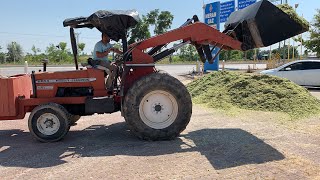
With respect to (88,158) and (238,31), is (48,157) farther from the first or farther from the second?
(238,31)

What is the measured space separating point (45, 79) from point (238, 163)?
4.19 meters

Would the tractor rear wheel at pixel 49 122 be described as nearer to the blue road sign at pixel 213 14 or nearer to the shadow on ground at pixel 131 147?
the shadow on ground at pixel 131 147

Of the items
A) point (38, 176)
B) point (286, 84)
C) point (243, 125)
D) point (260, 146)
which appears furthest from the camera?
point (286, 84)

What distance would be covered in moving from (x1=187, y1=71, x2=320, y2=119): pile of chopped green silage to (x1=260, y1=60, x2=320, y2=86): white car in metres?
5.54

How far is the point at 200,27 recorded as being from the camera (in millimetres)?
7227

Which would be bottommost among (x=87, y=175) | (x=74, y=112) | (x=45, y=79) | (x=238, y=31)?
(x=87, y=175)

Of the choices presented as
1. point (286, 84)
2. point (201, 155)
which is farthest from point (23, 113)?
point (286, 84)

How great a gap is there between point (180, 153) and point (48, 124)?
8.96 feet

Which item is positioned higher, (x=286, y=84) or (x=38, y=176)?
(x=286, y=84)

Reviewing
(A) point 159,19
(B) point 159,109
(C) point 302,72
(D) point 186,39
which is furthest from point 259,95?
(A) point 159,19

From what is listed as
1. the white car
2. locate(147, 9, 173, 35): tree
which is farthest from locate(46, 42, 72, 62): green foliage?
the white car

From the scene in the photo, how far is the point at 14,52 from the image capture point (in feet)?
241

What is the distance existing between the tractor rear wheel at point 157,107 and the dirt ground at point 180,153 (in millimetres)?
243

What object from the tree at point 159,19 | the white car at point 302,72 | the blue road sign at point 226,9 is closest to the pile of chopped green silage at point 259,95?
the white car at point 302,72
